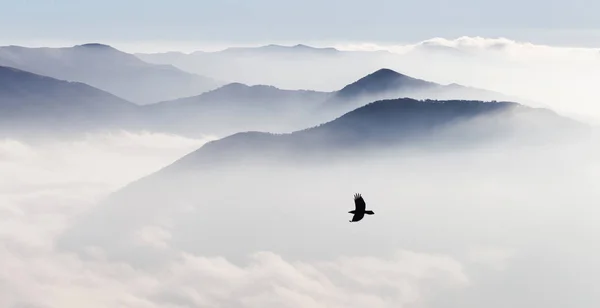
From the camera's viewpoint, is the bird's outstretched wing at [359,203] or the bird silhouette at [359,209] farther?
the bird's outstretched wing at [359,203]

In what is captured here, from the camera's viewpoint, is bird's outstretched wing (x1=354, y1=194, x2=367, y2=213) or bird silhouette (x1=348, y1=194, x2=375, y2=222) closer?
bird silhouette (x1=348, y1=194, x2=375, y2=222)

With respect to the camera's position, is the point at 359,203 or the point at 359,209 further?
the point at 359,203

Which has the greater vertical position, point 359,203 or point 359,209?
point 359,203
